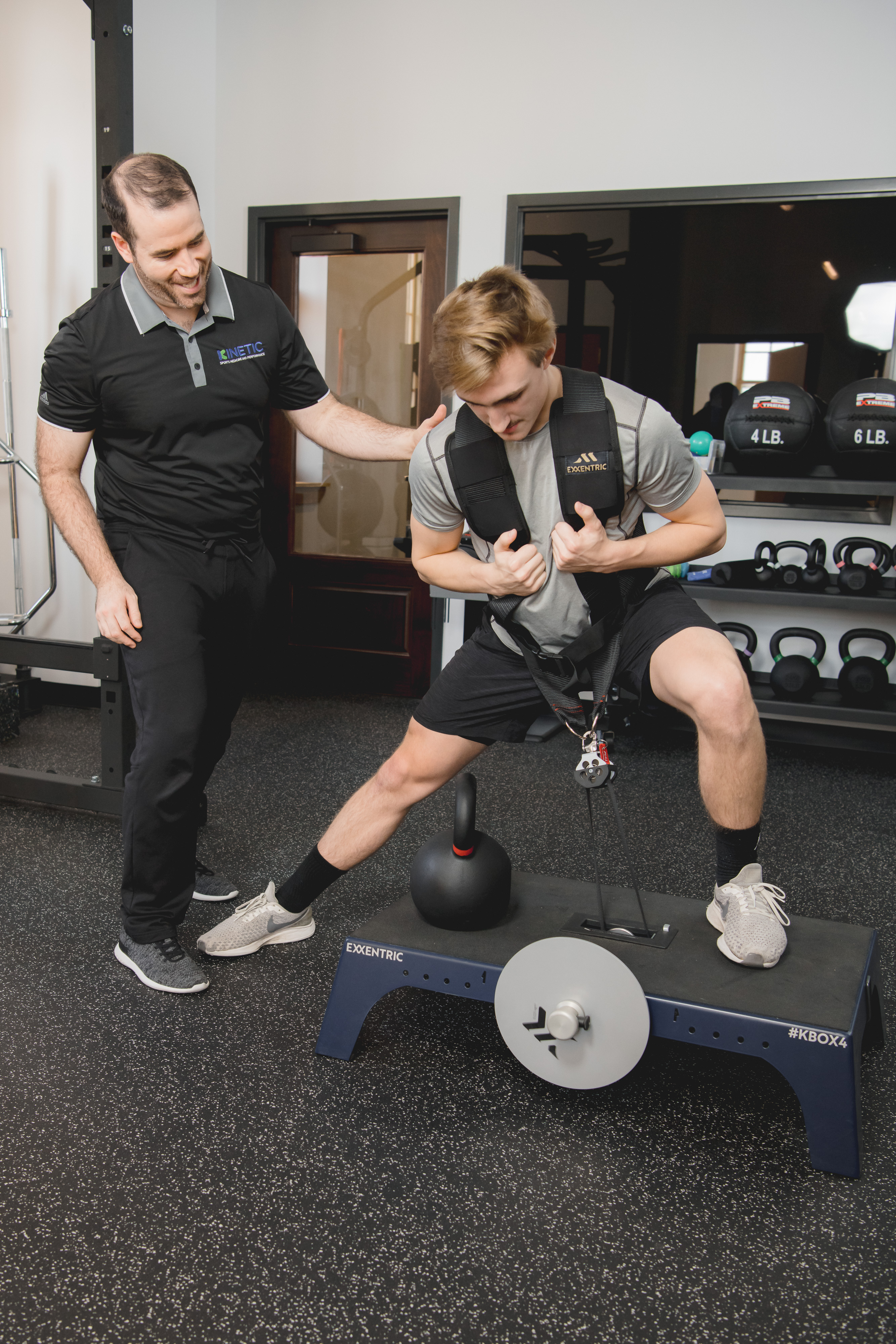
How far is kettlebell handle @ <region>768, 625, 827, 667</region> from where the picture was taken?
3.82 metres

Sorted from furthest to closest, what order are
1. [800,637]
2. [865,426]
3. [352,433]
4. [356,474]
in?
[356,474] < [800,637] < [865,426] < [352,433]

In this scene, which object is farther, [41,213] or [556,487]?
[41,213]

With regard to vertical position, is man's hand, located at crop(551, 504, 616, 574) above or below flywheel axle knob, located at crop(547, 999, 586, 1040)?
above

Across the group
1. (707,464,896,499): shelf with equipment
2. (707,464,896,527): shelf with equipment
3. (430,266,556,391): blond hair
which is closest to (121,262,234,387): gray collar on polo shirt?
(430,266,556,391): blond hair

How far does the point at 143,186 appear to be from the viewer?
1.85 m

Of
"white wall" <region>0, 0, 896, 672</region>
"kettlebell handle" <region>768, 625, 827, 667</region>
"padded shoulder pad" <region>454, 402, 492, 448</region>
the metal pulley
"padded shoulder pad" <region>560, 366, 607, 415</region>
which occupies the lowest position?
"kettlebell handle" <region>768, 625, 827, 667</region>

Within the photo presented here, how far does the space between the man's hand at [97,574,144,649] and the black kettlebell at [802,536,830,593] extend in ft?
8.60

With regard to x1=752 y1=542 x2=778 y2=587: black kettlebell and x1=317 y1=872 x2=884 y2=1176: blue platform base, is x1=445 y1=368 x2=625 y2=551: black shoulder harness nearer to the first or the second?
x1=317 y1=872 x2=884 y2=1176: blue platform base

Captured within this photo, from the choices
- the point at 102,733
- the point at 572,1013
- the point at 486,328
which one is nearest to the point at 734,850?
the point at 572,1013

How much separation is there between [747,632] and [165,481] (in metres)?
2.62

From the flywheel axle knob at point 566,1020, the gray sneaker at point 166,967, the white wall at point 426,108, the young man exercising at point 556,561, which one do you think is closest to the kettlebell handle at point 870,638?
the white wall at point 426,108

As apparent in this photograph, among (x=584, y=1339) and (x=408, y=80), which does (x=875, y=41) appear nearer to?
(x=408, y=80)

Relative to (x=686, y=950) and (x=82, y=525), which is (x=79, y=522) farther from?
(x=686, y=950)

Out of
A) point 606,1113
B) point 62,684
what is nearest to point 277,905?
point 606,1113
